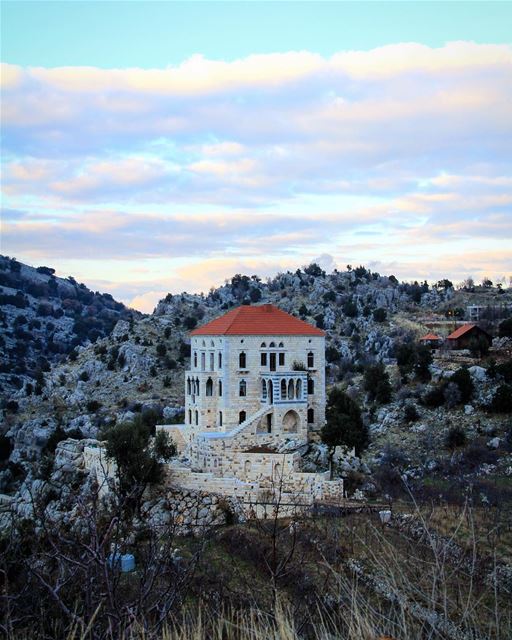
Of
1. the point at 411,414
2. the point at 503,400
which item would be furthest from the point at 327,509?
the point at 503,400

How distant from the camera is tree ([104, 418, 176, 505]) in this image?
34300mm

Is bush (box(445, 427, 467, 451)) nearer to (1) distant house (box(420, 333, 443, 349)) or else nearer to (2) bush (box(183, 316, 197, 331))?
(1) distant house (box(420, 333, 443, 349))

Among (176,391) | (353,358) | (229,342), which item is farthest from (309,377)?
(353,358)

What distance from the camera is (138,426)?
39.5 m

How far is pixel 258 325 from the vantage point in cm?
4038

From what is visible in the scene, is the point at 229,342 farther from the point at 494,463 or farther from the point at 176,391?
the point at 176,391

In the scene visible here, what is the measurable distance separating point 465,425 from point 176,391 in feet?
96.9

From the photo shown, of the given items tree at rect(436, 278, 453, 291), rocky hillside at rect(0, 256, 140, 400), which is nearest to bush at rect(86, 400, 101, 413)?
rocky hillside at rect(0, 256, 140, 400)

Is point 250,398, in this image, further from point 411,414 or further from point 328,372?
point 328,372

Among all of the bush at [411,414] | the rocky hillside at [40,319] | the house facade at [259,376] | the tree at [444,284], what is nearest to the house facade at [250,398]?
the house facade at [259,376]

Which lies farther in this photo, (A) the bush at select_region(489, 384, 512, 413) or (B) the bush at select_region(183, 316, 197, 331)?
(B) the bush at select_region(183, 316, 197, 331)

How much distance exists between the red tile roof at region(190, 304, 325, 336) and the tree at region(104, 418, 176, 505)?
5.99 m

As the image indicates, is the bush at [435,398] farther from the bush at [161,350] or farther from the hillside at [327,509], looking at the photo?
the bush at [161,350]

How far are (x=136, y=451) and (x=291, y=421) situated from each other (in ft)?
24.9
